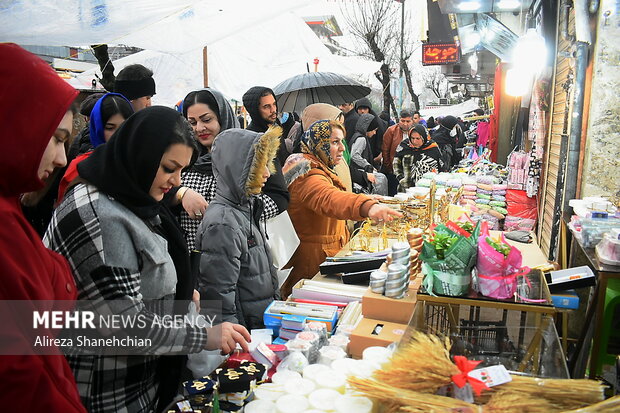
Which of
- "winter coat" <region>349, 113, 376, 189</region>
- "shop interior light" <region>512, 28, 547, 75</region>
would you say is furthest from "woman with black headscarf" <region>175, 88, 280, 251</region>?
"winter coat" <region>349, 113, 376, 189</region>

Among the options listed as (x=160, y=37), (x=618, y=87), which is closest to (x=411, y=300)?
(x=618, y=87)

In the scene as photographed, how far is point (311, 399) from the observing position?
1535 millimetres

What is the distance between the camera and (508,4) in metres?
7.22

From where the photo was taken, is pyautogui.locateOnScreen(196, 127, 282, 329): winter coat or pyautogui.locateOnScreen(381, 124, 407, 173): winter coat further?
pyautogui.locateOnScreen(381, 124, 407, 173): winter coat

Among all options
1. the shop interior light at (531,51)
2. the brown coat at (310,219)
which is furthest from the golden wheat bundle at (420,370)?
the shop interior light at (531,51)

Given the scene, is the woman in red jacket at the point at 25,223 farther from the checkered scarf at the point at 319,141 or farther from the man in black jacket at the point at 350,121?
the man in black jacket at the point at 350,121

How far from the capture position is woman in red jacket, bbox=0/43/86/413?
105cm

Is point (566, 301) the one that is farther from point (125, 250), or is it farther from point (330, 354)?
point (125, 250)

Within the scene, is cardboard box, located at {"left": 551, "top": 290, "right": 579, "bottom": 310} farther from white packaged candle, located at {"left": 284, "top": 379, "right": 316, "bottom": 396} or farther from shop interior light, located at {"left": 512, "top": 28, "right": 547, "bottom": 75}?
shop interior light, located at {"left": 512, "top": 28, "right": 547, "bottom": 75}

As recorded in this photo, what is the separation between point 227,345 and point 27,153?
3.21ft

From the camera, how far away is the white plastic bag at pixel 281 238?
2.94 meters

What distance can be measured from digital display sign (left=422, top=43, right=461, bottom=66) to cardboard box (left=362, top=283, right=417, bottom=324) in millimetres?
13173

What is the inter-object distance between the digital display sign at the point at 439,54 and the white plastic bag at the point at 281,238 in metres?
12.3

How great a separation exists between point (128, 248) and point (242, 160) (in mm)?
1081
